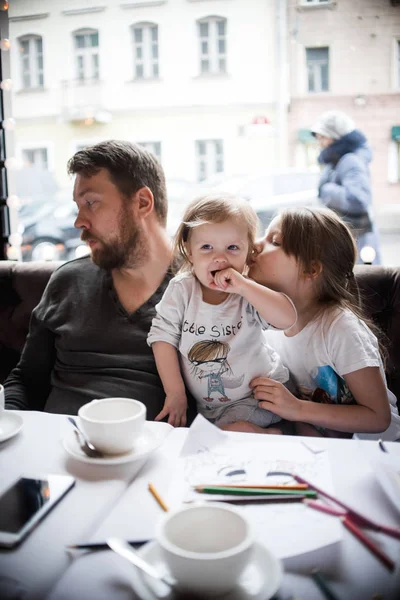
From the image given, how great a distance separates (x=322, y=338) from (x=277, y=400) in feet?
0.70

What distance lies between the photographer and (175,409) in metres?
1.31

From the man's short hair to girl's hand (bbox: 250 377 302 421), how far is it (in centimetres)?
75

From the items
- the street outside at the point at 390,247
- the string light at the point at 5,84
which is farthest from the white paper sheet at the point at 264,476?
the street outside at the point at 390,247

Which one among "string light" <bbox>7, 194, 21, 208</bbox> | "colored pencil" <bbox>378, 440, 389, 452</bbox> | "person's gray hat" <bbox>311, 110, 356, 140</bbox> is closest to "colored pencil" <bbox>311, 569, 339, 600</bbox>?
"colored pencil" <bbox>378, 440, 389, 452</bbox>

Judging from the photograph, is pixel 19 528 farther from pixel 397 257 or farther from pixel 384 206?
pixel 384 206

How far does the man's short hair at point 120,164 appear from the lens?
1.61 m

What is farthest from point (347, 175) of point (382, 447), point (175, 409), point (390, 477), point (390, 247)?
point (390, 477)

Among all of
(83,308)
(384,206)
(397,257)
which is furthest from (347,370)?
(384,206)

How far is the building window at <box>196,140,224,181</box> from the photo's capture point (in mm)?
5656

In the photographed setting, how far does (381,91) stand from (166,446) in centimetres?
534

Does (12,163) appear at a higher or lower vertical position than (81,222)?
higher

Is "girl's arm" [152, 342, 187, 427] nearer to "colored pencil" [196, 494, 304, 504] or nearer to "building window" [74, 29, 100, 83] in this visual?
"colored pencil" [196, 494, 304, 504]

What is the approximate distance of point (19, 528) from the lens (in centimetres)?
70

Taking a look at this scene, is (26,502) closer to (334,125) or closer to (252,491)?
(252,491)
